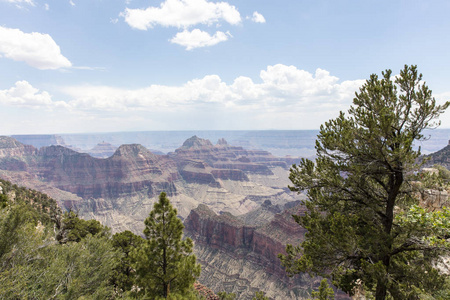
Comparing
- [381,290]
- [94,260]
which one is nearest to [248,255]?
[94,260]

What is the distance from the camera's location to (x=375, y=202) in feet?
37.3

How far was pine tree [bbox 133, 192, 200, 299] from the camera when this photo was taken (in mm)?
13867

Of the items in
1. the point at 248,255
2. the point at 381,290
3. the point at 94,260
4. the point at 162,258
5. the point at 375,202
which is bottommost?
the point at 248,255

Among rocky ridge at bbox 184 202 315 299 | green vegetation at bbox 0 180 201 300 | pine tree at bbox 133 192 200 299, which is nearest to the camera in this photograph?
green vegetation at bbox 0 180 201 300

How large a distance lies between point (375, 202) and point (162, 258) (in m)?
12.8

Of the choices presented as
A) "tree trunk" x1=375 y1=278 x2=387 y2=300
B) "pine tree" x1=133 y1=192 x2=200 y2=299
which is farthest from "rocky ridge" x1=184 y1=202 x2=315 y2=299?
"tree trunk" x1=375 y1=278 x2=387 y2=300

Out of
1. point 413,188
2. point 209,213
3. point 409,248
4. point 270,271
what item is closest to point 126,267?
Result: point 409,248

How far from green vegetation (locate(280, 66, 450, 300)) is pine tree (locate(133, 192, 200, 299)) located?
663 centimetres

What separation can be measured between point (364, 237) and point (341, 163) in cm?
374

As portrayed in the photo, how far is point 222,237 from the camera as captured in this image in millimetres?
95250

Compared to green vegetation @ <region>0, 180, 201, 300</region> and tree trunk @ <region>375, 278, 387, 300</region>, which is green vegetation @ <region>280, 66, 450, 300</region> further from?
green vegetation @ <region>0, 180, 201, 300</region>

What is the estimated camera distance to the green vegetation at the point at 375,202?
967 cm

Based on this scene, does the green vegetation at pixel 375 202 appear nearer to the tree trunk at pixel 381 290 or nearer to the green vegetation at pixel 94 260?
the tree trunk at pixel 381 290

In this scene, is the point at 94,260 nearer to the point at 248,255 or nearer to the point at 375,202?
the point at 375,202
